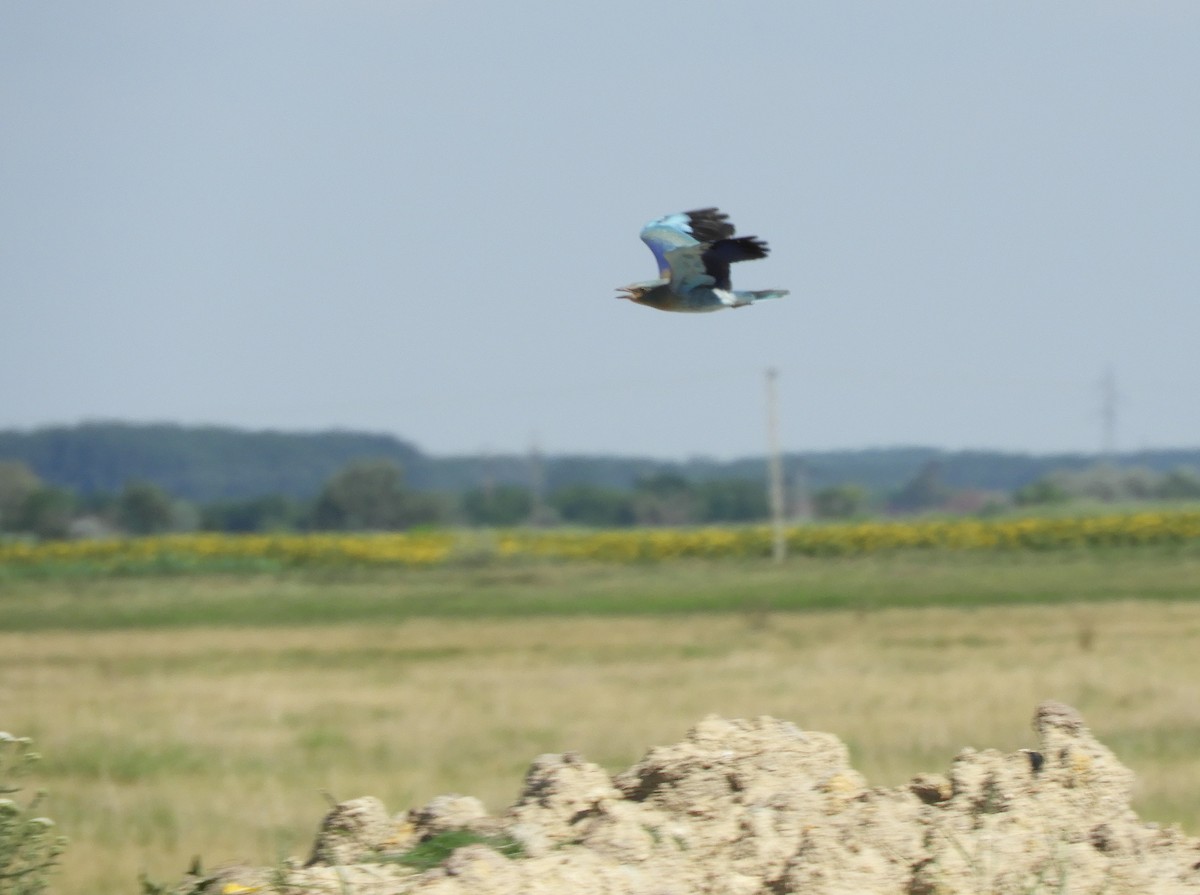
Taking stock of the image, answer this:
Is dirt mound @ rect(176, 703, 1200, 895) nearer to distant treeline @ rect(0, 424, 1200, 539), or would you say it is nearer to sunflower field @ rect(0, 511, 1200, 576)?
sunflower field @ rect(0, 511, 1200, 576)

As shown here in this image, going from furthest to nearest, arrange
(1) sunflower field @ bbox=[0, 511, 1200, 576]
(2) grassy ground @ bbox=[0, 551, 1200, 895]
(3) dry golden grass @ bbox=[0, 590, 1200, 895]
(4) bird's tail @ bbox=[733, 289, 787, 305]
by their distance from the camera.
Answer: (1) sunflower field @ bbox=[0, 511, 1200, 576], (2) grassy ground @ bbox=[0, 551, 1200, 895], (3) dry golden grass @ bbox=[0, 590, 1200, 895], (4) bird's tail @ bbox=[733, 289, 787, 305]

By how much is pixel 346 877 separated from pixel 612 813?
764 mm

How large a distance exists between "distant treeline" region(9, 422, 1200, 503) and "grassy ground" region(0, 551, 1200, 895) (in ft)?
125

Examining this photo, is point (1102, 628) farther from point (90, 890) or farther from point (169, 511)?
point (169, 511)

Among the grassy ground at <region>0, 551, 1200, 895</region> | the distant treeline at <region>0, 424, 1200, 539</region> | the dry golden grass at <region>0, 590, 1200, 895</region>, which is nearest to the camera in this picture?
the dry golden grass at <region>0, 590, 1200, 895</region>

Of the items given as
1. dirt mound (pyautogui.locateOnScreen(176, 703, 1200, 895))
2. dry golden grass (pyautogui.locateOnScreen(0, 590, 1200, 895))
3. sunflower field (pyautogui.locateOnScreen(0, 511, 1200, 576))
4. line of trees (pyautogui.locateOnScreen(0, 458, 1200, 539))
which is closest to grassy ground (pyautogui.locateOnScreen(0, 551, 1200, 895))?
dry golden grass (pyautogui.locateOnScreen(0, 590, 1200, 895))

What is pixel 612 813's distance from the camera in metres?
4.98

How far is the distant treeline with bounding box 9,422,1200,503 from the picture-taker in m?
76.9

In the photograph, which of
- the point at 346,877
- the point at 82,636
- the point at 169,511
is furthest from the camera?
the point at 169,511

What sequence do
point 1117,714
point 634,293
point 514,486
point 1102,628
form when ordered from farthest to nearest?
point 514,486 < point 1102,628 < point 1117,714 < point 634,293

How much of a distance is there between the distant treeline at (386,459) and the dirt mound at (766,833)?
6872 cm

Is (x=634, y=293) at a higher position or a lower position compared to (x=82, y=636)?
higher

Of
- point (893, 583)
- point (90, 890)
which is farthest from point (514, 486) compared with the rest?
point (90, 890)

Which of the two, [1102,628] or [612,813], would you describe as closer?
[612,813]
